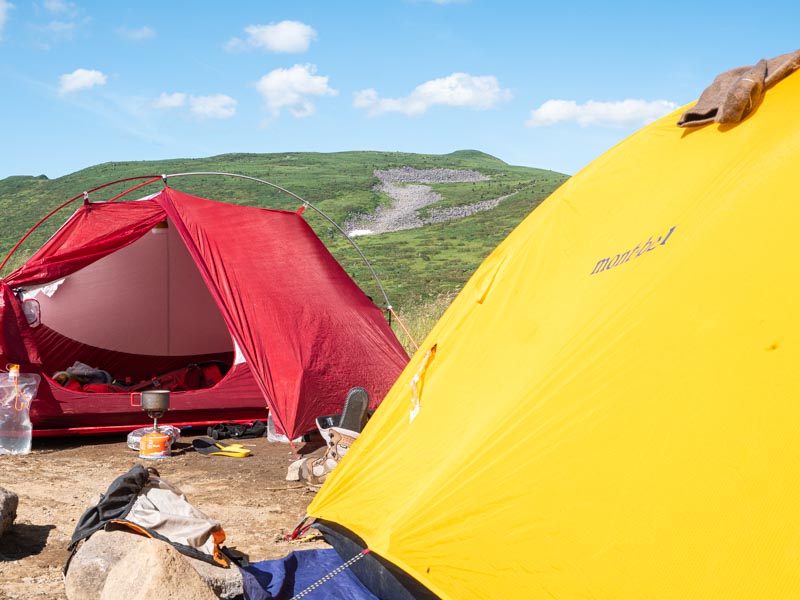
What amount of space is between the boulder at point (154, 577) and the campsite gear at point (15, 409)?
13.1ft

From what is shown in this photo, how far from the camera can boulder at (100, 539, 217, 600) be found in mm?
3277

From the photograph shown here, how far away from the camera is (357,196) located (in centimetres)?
7044

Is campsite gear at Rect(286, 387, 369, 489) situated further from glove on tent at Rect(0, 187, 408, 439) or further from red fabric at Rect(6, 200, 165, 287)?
red fabric at Rect(6, 200, 165, 287)

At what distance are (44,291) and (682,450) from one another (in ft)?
25.4

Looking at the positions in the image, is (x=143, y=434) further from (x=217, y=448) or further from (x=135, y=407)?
(x=217, y=448)

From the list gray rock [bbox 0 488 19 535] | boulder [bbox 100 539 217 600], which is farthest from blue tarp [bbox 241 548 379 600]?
gray rock [bbox 0 488 19 535]

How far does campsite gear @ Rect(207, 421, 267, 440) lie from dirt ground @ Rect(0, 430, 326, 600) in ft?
Answer: 0.29

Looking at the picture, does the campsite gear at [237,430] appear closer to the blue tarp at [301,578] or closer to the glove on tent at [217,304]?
the glove on tent at [217,304]

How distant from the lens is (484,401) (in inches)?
137

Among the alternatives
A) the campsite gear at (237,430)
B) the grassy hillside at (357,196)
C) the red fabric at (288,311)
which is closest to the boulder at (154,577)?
the red fabric at (288,311)

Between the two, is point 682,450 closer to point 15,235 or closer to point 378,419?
point 378,419

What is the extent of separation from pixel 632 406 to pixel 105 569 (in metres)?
2.37

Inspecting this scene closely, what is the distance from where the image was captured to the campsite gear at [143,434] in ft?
23.9

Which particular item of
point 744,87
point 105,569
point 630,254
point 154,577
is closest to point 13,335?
point 105,569
